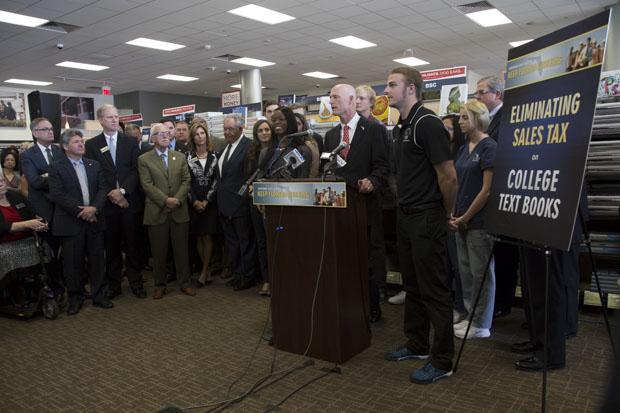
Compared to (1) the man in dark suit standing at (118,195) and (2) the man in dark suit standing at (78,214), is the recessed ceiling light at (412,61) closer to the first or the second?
(1) the man in dark suit standing at (118,195)

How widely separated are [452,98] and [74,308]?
4.10 metres

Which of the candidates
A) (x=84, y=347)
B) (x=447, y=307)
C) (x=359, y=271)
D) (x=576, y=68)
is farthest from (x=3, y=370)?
(x=576, y=68)

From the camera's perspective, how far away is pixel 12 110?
1474 cm

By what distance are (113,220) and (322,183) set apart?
2735 mm

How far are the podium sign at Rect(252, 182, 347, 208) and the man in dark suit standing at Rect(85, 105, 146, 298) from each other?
6.87 ft

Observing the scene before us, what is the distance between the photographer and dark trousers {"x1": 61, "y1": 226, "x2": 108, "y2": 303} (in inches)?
164

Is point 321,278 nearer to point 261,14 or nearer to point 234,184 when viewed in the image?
point 234,184

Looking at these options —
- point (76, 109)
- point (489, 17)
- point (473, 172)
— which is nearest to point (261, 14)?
point (489, 17)

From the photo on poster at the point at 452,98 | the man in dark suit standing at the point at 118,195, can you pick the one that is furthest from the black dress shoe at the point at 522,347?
the man in dark suit standing at the point at 118,195

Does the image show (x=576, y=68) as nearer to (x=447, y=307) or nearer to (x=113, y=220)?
(x=447, y=307)

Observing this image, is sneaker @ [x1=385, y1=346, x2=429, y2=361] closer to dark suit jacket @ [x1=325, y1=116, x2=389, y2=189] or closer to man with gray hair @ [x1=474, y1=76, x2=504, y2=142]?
dark suit jacket @ [x1=325, y1=116, x2=389, y2=189]

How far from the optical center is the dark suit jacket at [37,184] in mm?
4414

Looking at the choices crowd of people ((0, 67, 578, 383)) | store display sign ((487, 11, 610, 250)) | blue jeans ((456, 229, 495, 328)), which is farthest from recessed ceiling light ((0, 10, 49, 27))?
store display sign ((487, 11, 610, 250))

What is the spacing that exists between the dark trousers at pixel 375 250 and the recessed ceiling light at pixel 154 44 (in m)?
8.72
